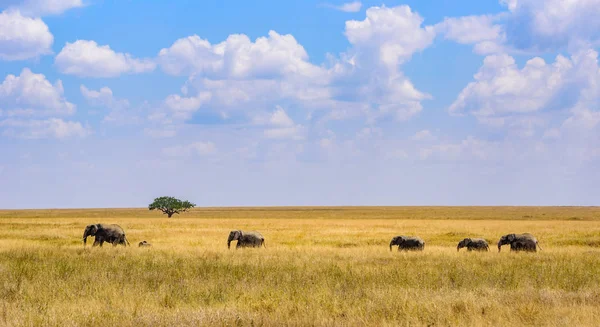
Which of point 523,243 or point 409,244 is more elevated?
point 523,243

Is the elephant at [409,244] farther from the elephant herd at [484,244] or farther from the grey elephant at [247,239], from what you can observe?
the grey elephant at [247,239]

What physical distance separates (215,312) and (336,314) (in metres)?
2.17

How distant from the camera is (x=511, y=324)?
10133 mm

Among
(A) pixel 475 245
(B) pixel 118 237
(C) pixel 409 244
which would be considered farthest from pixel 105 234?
(A) pixel 475 245

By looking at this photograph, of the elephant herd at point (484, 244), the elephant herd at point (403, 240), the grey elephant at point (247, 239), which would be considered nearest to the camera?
the elephant herd at point (484, 244)

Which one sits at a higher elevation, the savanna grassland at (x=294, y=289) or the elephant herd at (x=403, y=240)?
the elephant herd at (x=403, y=240)

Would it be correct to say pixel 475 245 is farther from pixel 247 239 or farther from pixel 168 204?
pixel 168 204

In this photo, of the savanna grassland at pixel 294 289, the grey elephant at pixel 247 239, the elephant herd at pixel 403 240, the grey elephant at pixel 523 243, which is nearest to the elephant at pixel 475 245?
the elephant herd at pixel 403 240

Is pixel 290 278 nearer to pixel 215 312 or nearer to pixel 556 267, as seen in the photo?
pixel 215 312

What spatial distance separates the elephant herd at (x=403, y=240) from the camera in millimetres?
27531

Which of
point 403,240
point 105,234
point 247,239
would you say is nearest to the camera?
point 403,240

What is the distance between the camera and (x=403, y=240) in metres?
28.7

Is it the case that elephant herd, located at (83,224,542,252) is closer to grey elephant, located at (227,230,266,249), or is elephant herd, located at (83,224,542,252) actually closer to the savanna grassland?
grey elephant, located at (227,230,266,249)

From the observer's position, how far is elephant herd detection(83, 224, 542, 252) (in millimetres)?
27531
